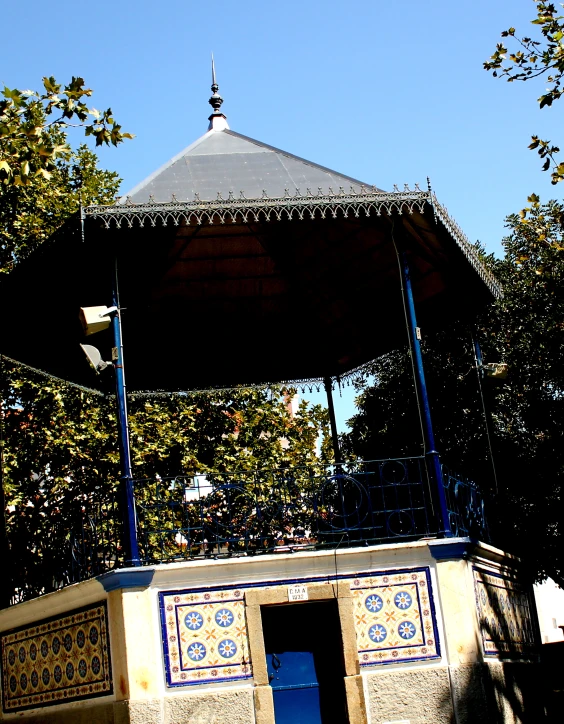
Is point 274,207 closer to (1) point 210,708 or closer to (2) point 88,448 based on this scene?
(1) point 210,708

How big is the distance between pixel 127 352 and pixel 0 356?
6.38 ft

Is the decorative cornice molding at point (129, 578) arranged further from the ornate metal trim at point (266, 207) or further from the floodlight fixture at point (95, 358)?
the ornate metal trim at point (266, 207)

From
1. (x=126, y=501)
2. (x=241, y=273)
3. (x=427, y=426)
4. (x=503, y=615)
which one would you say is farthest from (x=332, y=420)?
(x=126, y=501)

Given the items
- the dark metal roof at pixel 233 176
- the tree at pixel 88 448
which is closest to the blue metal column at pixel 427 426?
the dark metal roof at pixel 233 176

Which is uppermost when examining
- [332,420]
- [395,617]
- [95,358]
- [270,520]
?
[95,358]

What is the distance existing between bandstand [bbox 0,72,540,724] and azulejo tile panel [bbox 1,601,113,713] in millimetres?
25

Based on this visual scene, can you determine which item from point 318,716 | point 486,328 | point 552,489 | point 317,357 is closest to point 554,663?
point 552,489

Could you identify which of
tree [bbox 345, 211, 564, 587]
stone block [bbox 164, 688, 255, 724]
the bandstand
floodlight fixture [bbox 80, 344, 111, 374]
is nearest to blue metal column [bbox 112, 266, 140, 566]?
the bandstand

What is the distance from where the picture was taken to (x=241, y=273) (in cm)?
1304

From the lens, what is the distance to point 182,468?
2298 centimetres

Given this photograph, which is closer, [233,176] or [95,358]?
[95,358]

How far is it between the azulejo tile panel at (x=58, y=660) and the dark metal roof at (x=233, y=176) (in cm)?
430

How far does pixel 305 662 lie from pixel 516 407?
10120 millimetres

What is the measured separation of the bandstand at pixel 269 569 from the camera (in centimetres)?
856
